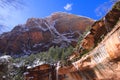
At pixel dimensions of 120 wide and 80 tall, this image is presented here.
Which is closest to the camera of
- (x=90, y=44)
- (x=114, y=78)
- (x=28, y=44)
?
(x=114, y=78)

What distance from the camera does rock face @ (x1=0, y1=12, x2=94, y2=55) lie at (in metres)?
65.6

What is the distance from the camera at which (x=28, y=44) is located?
67.9 meters

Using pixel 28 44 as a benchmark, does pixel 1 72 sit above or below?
below

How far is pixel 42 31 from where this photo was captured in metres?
69.2

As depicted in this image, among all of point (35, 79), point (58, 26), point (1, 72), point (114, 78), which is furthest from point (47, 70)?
point (58, 26)

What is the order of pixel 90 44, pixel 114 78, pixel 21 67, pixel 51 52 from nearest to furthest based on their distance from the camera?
pixel 114 78 → pixel 90 44 → pixel 21 67 → pixel 51 52

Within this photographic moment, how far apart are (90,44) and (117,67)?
28.0 feet

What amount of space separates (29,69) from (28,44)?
43931 millimetres

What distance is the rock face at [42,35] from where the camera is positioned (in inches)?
2581

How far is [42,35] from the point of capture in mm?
68375

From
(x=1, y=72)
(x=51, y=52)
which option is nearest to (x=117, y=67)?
(x=1, y=72)

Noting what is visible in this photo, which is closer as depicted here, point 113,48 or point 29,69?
point 113,48

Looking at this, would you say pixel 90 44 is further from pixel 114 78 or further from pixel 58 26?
pixel 58 26

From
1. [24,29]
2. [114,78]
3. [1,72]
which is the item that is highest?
[24,29]
